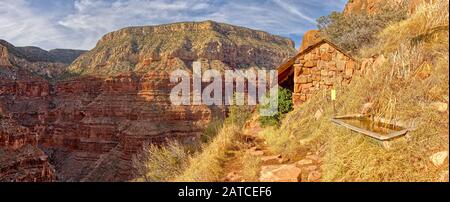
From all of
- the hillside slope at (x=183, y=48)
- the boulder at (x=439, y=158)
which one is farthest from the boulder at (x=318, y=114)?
the hillside slope at (x=183, y=48)

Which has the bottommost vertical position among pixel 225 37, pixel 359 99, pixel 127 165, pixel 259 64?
pixel 127 165

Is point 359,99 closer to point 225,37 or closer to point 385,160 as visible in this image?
point 385,160

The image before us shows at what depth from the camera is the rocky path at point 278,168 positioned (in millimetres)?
5406

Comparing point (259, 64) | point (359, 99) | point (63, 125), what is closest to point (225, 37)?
point (259, 64)

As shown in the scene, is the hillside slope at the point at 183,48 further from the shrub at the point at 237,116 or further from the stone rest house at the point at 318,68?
the stone rest house at the point at 318,68

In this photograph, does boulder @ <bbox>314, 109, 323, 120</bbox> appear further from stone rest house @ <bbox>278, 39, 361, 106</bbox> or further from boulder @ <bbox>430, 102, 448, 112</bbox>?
boulder @ <bbox>430, 102, 448, 112</bbox>

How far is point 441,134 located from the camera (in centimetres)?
473

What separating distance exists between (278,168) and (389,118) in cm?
206

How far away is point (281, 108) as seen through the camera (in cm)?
1101

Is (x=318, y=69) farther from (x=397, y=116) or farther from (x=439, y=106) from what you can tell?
(x=439, y=106)

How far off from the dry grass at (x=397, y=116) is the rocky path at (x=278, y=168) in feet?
0.79

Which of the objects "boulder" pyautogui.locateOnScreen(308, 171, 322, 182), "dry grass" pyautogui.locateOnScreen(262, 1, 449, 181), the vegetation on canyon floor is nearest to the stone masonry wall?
the vegetation on canyon floor

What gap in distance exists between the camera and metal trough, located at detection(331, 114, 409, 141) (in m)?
4.85

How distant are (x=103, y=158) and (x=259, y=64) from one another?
200 ft
